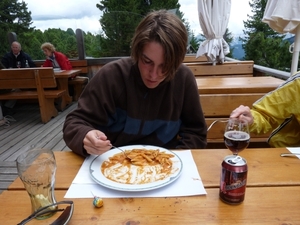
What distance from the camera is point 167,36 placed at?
3.38 ft

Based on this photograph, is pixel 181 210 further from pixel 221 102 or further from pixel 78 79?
pixel 78 79

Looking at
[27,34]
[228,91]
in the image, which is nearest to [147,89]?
[228,91]

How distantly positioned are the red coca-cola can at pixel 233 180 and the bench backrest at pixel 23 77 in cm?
405

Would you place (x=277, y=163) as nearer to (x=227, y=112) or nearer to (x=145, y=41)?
(x=145, y=41)

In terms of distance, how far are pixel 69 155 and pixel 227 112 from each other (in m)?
1.23

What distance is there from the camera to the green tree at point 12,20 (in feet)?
19.0

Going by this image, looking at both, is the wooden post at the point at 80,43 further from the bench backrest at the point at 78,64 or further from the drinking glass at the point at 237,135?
the drinking glass at the point at 237,135

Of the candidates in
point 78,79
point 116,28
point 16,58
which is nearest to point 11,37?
point 16,58

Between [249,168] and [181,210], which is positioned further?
[249,168]

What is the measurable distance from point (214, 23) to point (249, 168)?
300 cm

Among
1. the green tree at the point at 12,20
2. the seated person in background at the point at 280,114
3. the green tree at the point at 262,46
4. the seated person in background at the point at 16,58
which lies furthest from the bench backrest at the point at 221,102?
the green tree at the point at 262,46

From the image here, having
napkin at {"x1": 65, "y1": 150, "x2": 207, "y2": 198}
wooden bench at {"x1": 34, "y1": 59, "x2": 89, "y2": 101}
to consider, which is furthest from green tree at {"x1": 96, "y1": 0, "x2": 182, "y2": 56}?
napkin at {"x1": 65, "y1": 150, "x2": 207, "y2": 198}

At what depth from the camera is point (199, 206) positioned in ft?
2.33

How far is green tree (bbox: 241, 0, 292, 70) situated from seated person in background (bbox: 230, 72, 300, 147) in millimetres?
10076
